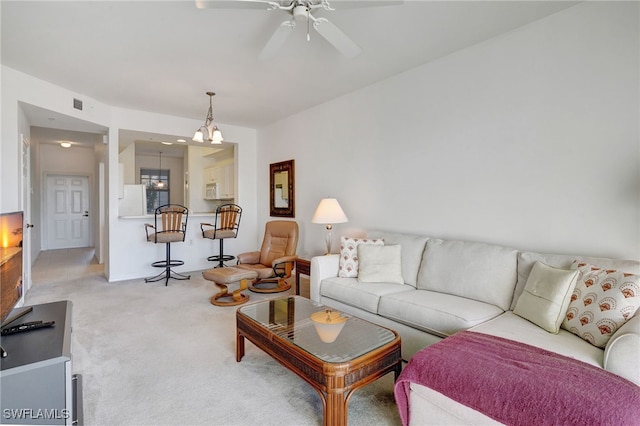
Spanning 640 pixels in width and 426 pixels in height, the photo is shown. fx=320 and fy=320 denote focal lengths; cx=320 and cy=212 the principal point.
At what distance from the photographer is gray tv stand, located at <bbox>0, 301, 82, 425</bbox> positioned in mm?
1301

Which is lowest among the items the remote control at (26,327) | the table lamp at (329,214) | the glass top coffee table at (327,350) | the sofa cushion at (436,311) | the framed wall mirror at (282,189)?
the glass top coffee table at (327,350)

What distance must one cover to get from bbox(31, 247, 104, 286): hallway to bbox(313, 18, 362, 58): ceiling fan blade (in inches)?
207

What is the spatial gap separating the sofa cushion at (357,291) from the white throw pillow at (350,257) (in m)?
0.09

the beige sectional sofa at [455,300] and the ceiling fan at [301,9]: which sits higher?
the ceiling fan at [301,9]

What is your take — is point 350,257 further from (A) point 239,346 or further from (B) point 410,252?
(A) point 239,346

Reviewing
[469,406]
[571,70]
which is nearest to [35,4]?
[469,406]

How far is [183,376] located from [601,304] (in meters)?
2.61

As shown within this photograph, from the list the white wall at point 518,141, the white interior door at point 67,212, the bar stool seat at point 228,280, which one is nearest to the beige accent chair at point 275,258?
the bar stool seat at point 228,280

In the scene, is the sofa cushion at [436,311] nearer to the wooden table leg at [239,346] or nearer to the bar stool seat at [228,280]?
the wooden table leg at [239,346]

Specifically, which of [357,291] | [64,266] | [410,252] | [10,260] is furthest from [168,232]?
[410,252]

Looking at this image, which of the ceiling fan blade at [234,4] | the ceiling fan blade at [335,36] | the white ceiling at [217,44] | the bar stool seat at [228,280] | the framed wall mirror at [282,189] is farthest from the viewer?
the framed wall mirror at [282,189]

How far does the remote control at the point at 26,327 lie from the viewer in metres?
1.64

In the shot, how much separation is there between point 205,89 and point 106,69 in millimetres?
1017

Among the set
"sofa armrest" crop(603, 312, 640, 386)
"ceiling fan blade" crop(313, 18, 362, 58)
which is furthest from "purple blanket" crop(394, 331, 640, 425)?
"ceiling fan blade" crop(313, 18, 362, 58)
